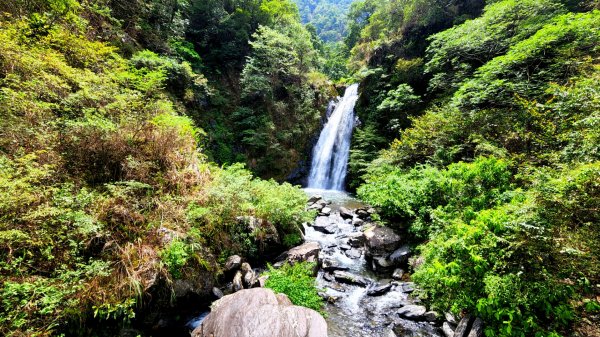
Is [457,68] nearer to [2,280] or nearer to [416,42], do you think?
[416,42]

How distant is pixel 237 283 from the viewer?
5836 millimetres

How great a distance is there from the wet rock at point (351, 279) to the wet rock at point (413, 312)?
1.34 metres

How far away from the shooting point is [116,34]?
1060cm

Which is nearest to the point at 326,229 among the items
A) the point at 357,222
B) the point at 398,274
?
the point at 357,222

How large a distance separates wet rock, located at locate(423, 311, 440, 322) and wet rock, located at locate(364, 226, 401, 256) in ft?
8.32

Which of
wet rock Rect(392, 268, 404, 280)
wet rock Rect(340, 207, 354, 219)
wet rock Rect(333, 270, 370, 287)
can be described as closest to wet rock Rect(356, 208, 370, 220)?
wet rock Rect(340, 207, 354, 219)

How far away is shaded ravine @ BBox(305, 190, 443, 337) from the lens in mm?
5109

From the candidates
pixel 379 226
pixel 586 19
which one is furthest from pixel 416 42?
pixel 379 226

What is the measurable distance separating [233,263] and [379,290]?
156 inches

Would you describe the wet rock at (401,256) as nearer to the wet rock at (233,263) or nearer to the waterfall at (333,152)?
the wet rock at (233,263)

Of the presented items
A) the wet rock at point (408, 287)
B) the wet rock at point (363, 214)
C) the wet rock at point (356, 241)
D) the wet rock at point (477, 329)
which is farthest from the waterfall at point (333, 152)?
the wet rock at point (477, 329)

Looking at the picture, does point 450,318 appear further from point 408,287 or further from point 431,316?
point 408,287

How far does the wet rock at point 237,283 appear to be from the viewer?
18.9ft

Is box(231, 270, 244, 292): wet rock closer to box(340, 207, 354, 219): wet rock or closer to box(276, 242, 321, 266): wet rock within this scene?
box(276, 242, 321, 266): wet rock
